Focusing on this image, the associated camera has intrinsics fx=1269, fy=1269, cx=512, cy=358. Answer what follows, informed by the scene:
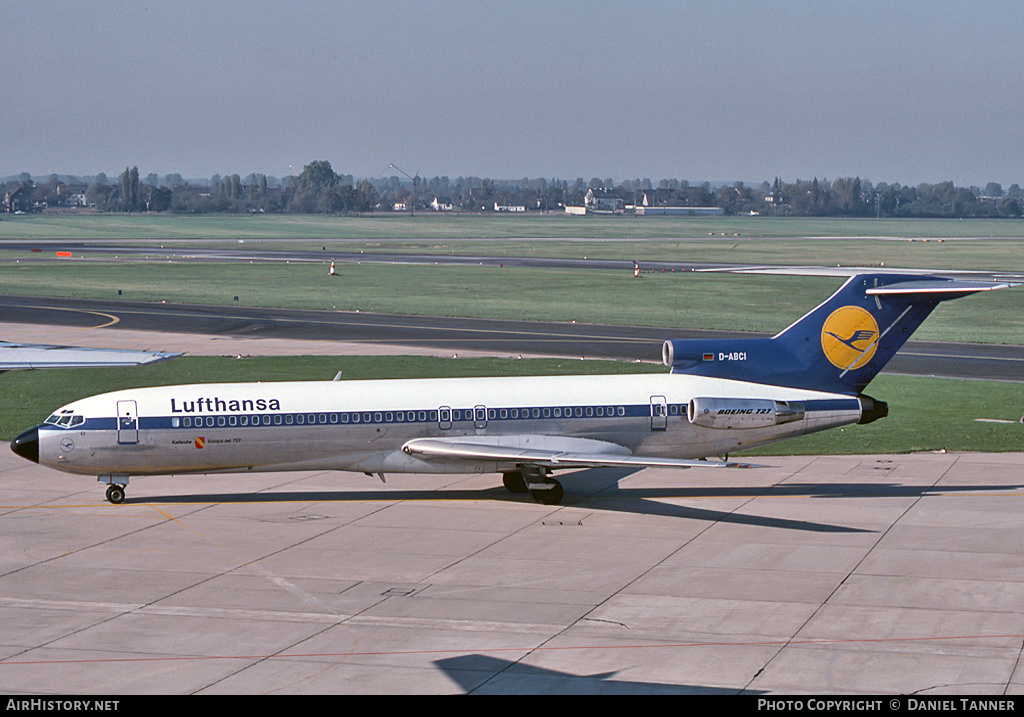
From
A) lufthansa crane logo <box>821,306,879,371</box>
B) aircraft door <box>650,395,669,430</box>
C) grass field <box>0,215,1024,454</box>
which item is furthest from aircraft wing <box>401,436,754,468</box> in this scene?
grass field <box>0,215,1024,454</box>

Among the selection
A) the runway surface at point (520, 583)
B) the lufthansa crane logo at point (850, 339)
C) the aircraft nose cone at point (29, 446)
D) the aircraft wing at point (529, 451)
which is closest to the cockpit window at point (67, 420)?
the aircraft nose cone at point (29, 446)

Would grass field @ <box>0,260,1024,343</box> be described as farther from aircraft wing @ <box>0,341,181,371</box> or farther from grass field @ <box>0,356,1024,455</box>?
aircraft wing @ <box>0,341,181,371</box>

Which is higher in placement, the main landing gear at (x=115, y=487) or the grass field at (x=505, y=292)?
the grass field at (x=505, y=292)

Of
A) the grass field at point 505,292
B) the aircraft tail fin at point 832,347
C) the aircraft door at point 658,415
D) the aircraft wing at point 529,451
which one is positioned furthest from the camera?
the grass field at point 505,292

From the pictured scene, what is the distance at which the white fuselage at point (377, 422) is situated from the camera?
31.1m

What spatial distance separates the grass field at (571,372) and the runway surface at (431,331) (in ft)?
15.7

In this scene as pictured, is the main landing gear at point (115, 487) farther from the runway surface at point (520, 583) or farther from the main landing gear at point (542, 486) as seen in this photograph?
the main landing gear at point (542, 486)

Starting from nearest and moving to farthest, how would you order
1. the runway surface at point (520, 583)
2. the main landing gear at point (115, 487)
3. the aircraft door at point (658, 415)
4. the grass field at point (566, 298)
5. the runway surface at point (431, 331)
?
1. the runway surface at point (520, 583)
2. the main landing gear at point (115, 487)
3. the aircraft door at point (658, 415)
4. the grass field at point (566, 298)
5. the runway surface at point (431, 331)

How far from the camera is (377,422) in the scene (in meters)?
31.6

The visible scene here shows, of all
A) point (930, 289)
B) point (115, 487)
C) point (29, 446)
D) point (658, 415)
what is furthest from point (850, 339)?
point (29, 446)

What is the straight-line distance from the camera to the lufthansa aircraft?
31.1m

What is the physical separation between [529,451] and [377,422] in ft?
12.6

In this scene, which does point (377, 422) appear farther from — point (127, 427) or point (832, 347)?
point (832, 347)
